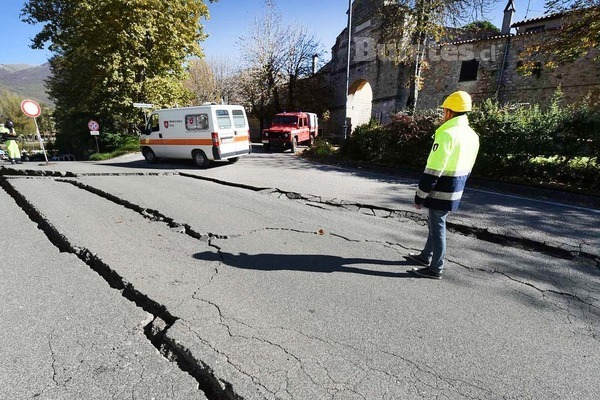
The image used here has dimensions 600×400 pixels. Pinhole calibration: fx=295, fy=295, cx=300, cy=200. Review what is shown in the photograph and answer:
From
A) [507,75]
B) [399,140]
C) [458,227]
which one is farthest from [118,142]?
[507,75]

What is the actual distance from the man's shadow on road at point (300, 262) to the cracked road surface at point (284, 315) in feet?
0.09

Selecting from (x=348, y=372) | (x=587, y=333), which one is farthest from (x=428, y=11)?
(x=348, y=372)

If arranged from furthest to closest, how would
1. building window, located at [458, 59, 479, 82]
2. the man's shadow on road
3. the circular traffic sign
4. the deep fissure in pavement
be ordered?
building window, located at [458, 59, 479, 82], the circular traffic sign, the man's shadow on road, the deep fissure in pavement

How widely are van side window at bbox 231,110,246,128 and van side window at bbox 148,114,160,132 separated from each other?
3450 mm

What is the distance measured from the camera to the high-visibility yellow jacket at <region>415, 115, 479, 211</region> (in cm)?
309

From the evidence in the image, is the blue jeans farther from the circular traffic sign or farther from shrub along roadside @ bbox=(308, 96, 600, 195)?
the circular traffic sign

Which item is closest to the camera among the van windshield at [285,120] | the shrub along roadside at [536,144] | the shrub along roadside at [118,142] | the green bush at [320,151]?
the shrub along roadside at [536,144]

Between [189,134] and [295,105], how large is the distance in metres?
18.4

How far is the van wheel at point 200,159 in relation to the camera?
1137cm

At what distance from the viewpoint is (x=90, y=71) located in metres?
17.4

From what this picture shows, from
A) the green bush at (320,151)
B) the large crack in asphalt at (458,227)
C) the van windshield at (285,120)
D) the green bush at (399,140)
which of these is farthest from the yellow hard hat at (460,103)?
the van windshield at (285,120)

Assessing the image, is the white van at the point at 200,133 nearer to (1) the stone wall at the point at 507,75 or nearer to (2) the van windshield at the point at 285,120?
(2) the van windshield at the point at 285,120

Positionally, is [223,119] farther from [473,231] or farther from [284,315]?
[284,315]

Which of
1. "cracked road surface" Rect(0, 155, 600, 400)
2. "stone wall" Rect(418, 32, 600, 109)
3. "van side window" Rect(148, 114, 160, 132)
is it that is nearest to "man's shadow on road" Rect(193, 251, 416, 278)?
"cracked road surface" Rect(0, 155, 600, 400)
